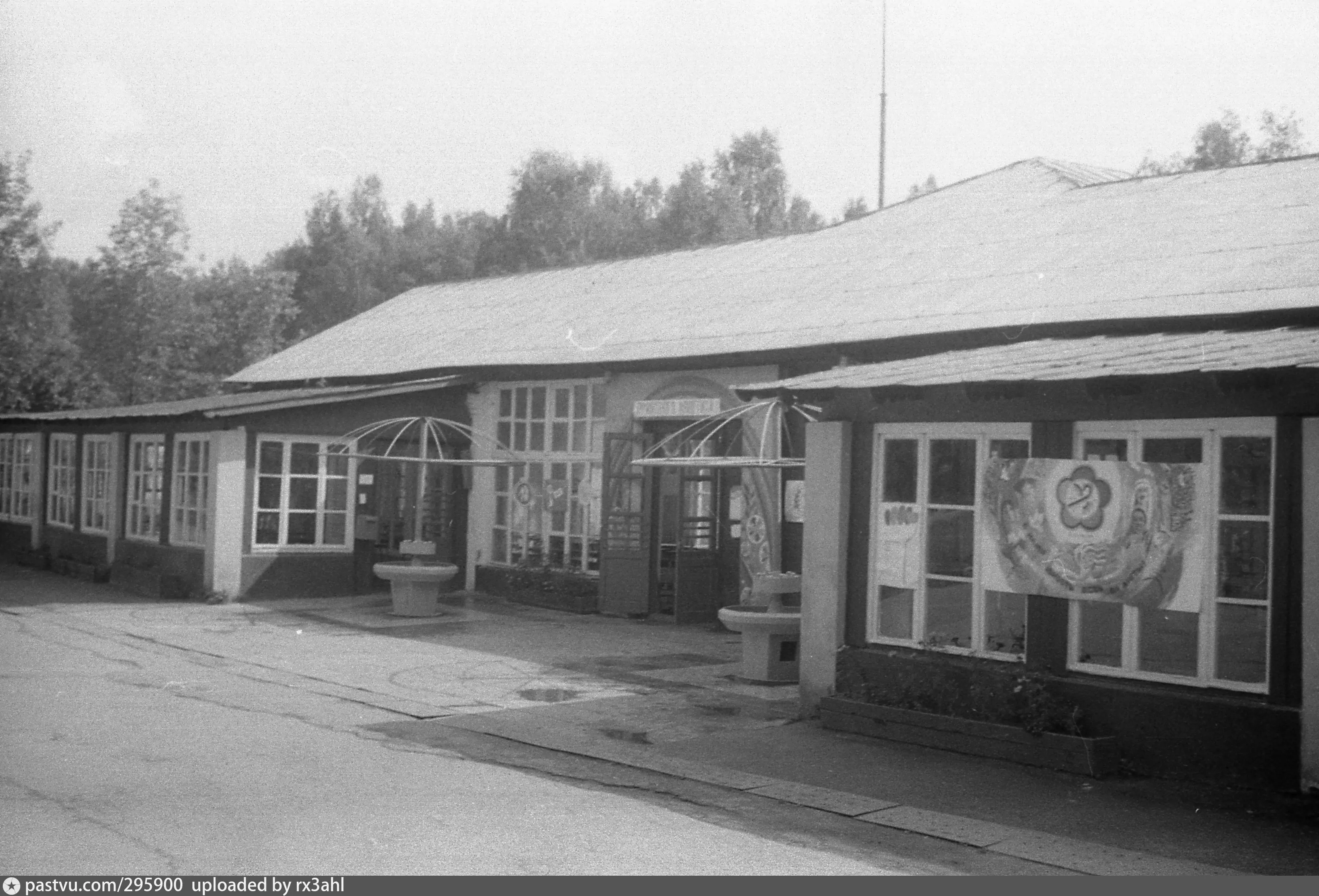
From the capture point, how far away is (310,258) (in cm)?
5922

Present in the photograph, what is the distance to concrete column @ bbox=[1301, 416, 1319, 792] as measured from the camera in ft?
27.4

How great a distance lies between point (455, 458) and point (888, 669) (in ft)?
37.9

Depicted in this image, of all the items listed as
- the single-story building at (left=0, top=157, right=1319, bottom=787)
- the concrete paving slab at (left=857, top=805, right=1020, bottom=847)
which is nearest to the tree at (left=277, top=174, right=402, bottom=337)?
the single-story building at (left=0, top=157, right=1319, bottom=787)

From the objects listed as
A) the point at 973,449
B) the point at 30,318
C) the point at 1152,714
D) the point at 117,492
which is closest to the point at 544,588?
the point at 117,492

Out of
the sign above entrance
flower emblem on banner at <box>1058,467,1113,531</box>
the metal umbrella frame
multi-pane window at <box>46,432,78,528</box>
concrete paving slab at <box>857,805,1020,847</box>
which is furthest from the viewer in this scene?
multi-pane window at <box>46,432,78,528</box>

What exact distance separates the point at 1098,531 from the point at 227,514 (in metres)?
13.1

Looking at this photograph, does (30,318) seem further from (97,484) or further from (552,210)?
(552,210)

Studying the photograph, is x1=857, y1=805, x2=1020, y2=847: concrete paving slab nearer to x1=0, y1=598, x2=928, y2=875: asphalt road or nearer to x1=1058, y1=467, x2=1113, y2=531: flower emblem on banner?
x1=0, y1=598, x2=928, y2=875: asphalt road

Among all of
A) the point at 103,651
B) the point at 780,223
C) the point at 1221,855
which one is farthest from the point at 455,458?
the point at 780,223

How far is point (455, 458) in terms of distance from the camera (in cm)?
2103

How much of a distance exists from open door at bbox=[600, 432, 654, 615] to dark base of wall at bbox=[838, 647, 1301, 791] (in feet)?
24.9

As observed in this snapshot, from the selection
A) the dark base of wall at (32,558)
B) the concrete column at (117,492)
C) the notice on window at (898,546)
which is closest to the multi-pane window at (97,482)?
the concrete column at (117,492)

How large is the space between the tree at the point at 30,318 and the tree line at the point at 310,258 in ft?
0.14

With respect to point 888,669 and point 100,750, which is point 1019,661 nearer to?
point 888,669
